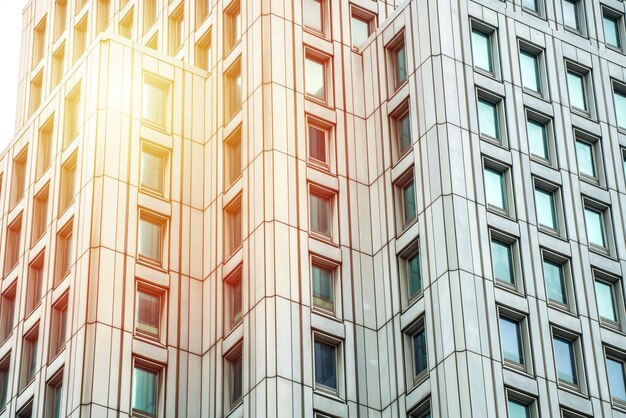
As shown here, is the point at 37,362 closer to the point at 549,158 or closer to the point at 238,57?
the point at 238,57

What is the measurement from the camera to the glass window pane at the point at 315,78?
76938 mm

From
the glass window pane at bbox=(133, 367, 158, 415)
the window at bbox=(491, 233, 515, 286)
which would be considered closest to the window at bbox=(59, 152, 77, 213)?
the glass window pane at bbox=(133, 367, 158, 415)

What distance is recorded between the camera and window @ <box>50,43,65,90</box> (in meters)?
98.9

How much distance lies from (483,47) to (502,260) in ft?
41.8

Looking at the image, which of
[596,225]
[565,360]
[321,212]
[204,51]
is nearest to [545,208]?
[596,225]

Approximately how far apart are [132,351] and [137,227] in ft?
23.1

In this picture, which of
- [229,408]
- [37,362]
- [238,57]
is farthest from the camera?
[238,57]

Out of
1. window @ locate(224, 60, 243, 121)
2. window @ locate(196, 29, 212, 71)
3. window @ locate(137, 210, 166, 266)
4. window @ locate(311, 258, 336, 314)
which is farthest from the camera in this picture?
window @ locate(196, 29, 212, 71)

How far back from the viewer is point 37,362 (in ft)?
240

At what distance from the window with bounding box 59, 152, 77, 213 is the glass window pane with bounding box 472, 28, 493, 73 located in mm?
21140

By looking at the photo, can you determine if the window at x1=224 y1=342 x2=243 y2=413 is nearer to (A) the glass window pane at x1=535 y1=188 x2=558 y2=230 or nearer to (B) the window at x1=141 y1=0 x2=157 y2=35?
(A) the glass window pane at x1=535 y1=188 x2=558 y2=230

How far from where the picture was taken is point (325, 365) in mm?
68062

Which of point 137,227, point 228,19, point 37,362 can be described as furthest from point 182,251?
point 228,19

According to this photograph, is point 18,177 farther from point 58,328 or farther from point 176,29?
point 58,328
